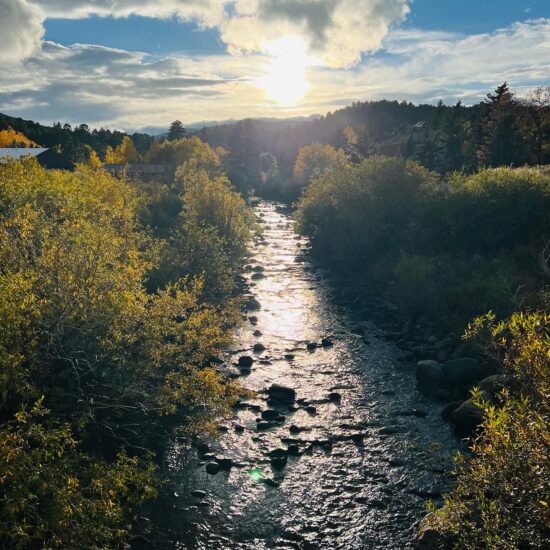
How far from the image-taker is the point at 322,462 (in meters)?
21.6

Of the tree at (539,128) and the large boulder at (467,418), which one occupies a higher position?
the tree at (539,128)

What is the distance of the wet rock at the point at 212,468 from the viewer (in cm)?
2084

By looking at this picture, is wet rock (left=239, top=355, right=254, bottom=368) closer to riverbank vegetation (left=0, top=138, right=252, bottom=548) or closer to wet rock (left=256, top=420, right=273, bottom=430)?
riverbank vegetation (left=0, top=138, right=252, bottom=548)

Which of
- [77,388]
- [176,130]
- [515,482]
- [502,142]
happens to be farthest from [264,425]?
[176,130]

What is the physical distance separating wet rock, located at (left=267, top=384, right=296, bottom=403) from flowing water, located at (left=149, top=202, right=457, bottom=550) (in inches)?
17.5

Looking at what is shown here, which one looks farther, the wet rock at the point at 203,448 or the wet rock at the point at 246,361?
the wet rock at the point at 246,361

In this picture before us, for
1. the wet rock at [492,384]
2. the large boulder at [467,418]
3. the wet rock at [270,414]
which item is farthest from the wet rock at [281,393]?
the wet rock at [492,384]

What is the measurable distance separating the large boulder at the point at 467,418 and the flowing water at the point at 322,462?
630 mm

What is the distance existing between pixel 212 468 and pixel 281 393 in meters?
7.20

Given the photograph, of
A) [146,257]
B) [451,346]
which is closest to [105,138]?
[146,257]

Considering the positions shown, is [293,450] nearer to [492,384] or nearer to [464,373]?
[492,384]

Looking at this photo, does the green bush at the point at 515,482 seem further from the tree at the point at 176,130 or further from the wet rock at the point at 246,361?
the tree at the point at 176,130

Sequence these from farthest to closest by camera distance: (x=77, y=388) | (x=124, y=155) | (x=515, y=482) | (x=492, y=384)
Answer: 1. (x=124, y=155)
2. (x=492, y=384)
3. (x=77, y=388)
4. (x=515, y=482)

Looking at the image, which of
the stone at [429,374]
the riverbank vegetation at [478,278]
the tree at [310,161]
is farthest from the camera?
the tree at [310,161]
